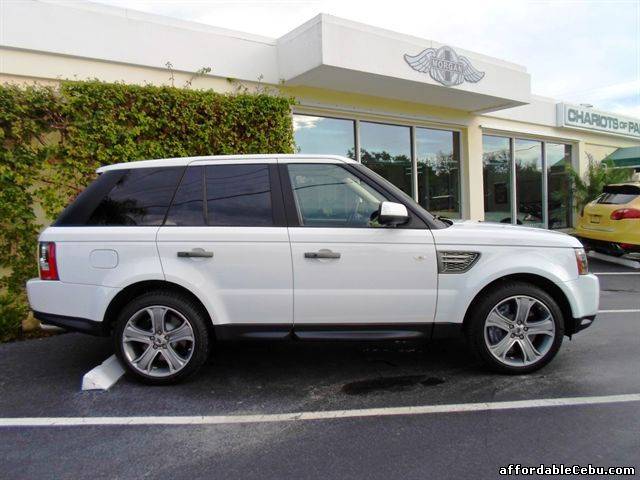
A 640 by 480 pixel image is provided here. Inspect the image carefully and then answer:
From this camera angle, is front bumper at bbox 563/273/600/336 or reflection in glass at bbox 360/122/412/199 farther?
reflection in glass at bbox 360/122/412/199

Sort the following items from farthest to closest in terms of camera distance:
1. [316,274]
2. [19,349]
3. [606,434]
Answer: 1. [19,349]
2. [316,274]
3. [606,434]

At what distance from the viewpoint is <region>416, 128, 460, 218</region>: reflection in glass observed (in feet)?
36.2

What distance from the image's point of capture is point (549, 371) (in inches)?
160

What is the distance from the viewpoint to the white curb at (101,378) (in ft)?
12.7

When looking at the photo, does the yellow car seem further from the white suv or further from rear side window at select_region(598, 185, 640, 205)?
the white suv

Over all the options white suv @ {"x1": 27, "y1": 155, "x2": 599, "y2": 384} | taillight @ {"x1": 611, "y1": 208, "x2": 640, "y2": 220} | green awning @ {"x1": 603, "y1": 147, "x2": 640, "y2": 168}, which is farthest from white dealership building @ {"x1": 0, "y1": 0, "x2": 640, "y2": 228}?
→ white suv @ {"x1": 27, "y1": 155, "x2": 599, "y2": 384}

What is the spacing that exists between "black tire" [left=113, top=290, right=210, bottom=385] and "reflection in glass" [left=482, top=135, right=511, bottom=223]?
10.2 m

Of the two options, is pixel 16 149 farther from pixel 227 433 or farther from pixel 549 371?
pixel 549 371

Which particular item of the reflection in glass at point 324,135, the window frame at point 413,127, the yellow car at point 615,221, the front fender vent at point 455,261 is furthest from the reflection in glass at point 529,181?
the front fender vent at point 455,261

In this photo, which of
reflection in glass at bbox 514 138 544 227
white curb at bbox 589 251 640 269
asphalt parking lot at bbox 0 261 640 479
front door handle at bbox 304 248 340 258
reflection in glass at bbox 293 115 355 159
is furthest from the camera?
reflection in glass at bbox 514 138 544 227

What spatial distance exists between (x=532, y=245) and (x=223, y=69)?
5831 mm

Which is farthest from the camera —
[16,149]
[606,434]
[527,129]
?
[527,129]

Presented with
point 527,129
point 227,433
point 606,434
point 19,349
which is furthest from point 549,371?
point 527,129

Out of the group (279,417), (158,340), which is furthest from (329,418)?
(158,340)
